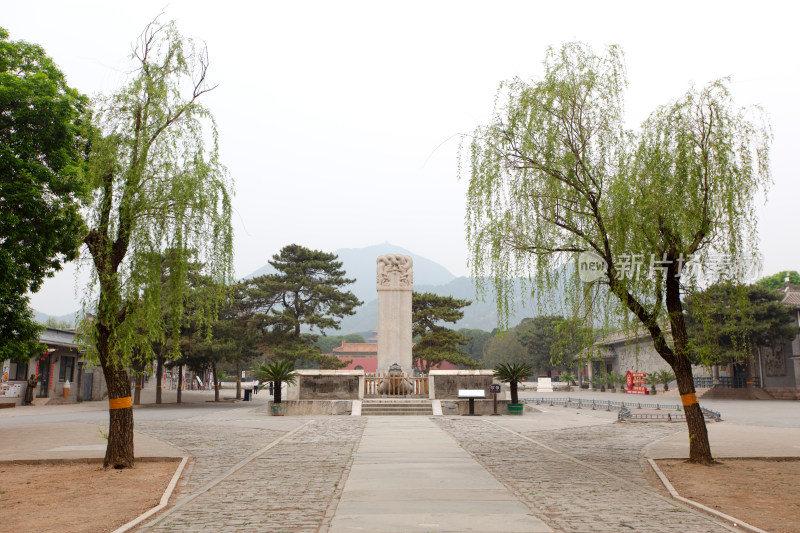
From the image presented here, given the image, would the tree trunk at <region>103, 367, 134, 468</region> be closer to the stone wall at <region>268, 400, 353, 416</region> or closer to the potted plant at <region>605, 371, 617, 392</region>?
the stone wall at <region>268, 400, 353, 416</region>

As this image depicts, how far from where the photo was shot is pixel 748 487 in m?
8.30

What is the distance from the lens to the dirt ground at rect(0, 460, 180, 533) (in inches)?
254

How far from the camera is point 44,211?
12609 millimetres

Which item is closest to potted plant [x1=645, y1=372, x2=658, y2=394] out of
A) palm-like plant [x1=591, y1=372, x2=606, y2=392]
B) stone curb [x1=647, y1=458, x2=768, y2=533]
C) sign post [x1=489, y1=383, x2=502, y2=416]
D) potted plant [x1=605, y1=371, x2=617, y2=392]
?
potted plant [x1=605, y1=371, x2=617, y2=392]

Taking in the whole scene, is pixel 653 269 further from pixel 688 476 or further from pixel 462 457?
pixel 462 457

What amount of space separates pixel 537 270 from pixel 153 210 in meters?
6.72

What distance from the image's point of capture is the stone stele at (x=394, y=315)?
27266mm

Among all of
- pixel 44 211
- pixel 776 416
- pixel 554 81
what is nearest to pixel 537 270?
pixel 554 81

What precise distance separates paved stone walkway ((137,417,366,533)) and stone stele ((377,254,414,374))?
11.2 m

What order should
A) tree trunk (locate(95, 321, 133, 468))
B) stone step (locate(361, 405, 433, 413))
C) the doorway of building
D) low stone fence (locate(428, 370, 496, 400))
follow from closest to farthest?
tree trunk (locate(95, 321, 133, 468)) → stone step (locate(361, 405, 433, 413)) → low stone fence (locate(428, 370, 496, 400)) → the doorway of building

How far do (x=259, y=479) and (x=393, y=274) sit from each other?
1978 centimetres

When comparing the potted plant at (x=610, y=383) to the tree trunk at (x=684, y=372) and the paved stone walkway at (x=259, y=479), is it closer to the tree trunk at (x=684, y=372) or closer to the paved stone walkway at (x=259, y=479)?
the paved stone walkway at (x=259, y=479)

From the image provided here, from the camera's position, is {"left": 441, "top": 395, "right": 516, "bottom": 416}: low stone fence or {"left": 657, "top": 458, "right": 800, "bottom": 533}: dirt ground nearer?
{"left": 657, "top": 458, "right": 800, "bottom": 533}: dirt ground

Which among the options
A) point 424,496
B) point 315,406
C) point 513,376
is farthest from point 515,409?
point 424,496
